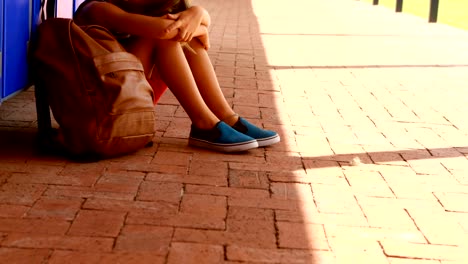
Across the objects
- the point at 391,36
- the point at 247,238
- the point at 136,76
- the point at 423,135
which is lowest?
the point at 391,36

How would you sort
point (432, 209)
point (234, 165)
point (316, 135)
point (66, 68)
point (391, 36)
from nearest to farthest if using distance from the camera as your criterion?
point (432, 209), point (66, 68), point (234, 165), point (316, 135), point (391, 36)

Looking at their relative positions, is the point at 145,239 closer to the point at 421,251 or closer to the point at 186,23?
the point at 421,251

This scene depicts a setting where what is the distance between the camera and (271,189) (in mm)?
2754

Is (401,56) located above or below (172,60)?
below

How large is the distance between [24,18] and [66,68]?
0.45 m

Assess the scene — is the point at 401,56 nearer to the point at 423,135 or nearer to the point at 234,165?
the point at 423,135

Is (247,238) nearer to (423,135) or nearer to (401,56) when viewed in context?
(423,135)

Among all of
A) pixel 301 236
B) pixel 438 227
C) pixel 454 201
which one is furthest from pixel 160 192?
pixel 454 201

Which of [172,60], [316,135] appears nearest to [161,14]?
[172,60]

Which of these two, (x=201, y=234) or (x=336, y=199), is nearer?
(x=201, y=234)

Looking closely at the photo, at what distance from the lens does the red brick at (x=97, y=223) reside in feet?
7.23

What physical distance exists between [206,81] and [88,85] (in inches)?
23.6

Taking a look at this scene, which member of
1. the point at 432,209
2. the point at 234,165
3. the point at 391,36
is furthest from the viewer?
the point at 391,36

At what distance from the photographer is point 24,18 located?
3.17 metres
